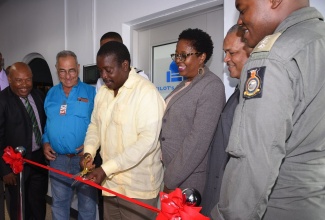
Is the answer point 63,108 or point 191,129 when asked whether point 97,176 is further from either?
point 63,108

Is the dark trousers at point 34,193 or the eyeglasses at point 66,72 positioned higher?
the eyeglasses at point 66,72

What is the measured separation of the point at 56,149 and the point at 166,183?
1296 mm

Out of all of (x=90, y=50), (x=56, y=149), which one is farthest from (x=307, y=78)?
(x=90, y=50)

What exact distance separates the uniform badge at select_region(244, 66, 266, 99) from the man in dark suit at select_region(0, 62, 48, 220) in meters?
2.30

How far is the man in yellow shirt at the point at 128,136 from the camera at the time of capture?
4.95 feet

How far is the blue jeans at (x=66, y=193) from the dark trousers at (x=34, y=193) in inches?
12.9

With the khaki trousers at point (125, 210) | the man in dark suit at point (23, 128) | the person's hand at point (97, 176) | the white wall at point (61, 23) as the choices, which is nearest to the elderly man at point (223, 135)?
the khaki trousers at point (125, 210)

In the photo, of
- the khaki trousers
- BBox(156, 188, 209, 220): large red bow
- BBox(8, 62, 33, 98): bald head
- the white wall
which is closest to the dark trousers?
BBox(8, 62, 33, 98): bald head

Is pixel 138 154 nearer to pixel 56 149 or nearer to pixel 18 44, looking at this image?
pixel 56 149

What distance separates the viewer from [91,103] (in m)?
2.47

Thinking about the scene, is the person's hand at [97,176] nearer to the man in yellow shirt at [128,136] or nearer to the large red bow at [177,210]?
the man in yellow shirt at [128,136]

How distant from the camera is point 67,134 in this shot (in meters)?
2.34

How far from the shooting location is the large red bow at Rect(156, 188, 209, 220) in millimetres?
944

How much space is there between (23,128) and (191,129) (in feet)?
5.86
